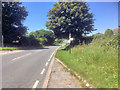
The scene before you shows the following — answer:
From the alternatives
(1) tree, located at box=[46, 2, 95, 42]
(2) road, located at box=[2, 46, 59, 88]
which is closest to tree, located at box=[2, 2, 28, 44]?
(1) tree, located at box=[46, 2, 95, 42]

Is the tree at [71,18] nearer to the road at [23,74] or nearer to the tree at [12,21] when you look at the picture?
the road at [23,74]

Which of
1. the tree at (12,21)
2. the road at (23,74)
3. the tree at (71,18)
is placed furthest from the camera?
the tree at (12,21)

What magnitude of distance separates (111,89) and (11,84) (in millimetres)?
3843

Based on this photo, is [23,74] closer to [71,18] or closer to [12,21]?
[71,18]

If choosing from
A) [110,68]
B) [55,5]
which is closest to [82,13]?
[55,5]

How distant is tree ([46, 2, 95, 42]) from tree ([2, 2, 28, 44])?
1734 cm

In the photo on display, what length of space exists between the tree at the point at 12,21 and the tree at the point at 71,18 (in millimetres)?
17344

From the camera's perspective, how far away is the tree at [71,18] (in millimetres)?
15719

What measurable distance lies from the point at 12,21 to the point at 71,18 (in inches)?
891

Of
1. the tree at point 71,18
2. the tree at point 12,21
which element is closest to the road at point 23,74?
the tree at point 71,18

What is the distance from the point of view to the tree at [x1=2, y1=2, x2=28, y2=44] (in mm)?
30241

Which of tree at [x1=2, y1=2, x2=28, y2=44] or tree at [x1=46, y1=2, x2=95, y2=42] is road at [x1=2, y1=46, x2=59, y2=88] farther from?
tree at [x1=2, y1=2, x2=28, y2=44]

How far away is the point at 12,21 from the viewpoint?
3195 cm

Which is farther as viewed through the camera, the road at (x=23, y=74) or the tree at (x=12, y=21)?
the tree at (x=12, y=21)
